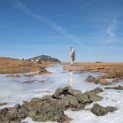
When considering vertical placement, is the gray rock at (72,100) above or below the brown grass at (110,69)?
below

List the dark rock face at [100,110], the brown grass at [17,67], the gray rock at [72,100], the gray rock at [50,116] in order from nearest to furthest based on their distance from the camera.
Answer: the gray rock at [50,116] → the dark rock face at [100,110] → the gray rock at [72,100] → the brown grass at [17,67]

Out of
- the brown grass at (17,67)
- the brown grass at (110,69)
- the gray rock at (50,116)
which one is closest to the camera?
the gray rock at (50,116)

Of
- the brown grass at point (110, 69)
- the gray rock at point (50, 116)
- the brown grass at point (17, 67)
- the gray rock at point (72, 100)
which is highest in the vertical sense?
the brown grass at point (17, 67)

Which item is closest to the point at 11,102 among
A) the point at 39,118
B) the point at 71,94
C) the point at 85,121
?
the point at 71,94

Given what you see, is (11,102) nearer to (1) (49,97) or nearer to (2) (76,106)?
(1) (49,97)

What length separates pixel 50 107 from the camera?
57.5ft

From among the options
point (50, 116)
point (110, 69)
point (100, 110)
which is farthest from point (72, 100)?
point (110, 69)

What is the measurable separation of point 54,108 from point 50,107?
444 millimetres

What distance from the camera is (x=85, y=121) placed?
51.2 feet

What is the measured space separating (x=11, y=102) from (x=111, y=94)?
27.5 ft

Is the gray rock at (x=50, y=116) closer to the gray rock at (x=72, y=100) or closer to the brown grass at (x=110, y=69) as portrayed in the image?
the gray rock at (x=72, y=100)

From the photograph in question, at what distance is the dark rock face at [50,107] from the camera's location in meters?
15.8

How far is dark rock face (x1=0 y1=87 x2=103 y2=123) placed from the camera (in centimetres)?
1577

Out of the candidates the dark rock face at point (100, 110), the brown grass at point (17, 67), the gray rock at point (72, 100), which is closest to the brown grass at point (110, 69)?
A: the brown grass at point (17, 67)
